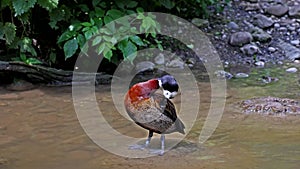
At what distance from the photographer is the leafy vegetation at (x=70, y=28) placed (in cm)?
551

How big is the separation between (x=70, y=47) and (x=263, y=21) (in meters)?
3.39

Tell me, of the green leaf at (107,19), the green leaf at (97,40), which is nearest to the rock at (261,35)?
the green leaf at (107,19)

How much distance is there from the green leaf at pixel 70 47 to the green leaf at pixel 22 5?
0.56 m

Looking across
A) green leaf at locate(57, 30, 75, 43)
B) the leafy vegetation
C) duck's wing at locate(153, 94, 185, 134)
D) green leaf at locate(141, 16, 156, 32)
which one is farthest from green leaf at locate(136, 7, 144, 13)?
duck's wing at locate(153, 94, 185, 134)

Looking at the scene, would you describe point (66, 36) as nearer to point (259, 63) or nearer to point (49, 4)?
point (49, 4)

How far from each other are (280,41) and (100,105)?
134 inches

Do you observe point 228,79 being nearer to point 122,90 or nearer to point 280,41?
point 122,90

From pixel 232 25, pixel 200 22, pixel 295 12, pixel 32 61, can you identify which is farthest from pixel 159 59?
pixel 295 12

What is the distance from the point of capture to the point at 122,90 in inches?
209

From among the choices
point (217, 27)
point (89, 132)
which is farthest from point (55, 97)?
point (217, 27)

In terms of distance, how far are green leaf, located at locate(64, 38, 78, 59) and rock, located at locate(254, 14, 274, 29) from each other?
10.6ft

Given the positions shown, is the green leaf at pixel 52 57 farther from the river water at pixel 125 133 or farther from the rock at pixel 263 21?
the rock at pixel 263 21

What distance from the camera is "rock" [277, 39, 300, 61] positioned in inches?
264

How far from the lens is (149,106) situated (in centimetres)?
322
